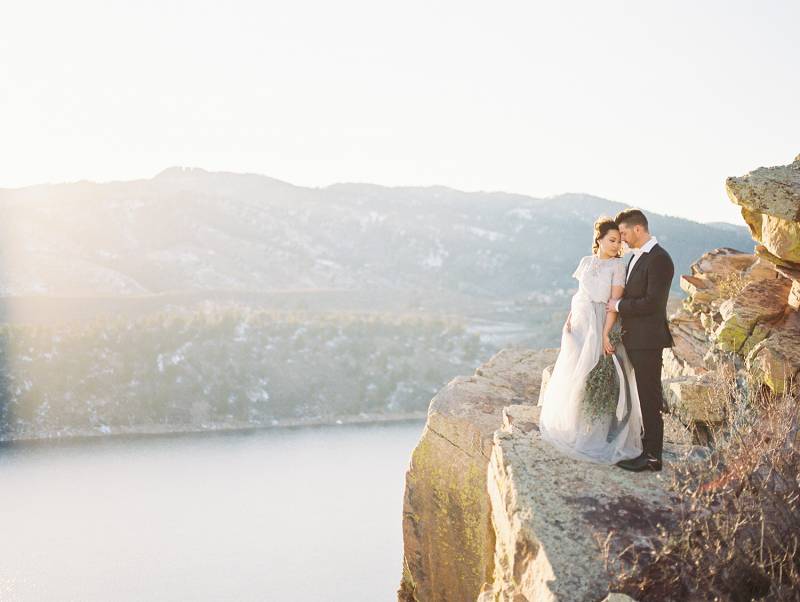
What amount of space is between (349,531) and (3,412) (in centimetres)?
3716

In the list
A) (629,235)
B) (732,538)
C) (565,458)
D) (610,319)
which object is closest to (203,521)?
(565,458)

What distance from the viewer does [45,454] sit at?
51.3 metres

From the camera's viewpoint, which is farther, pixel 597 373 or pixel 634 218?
pixel 597 373

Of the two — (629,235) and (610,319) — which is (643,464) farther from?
(629,235)

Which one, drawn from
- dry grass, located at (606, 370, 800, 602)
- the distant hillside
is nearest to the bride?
dry grass, located at (606, 370, 800, 602)

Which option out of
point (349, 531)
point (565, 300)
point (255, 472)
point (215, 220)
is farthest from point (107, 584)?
point (215, 220)

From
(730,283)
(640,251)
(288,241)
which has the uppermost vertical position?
(288,241)

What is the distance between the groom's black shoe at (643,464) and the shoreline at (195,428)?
53.8m

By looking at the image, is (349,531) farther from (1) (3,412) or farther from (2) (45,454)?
(1) (3,412)

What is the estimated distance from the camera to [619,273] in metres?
7.07

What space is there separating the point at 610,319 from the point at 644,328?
0.28 m

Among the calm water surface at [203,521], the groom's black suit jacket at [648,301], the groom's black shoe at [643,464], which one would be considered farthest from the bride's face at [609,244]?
the calm water surface at [203,521]

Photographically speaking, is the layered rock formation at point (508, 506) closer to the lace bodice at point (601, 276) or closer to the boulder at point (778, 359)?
the boulder at point (778, 359)

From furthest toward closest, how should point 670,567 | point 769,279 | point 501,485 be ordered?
point 769,279 → point 501,485 → point 670,567
